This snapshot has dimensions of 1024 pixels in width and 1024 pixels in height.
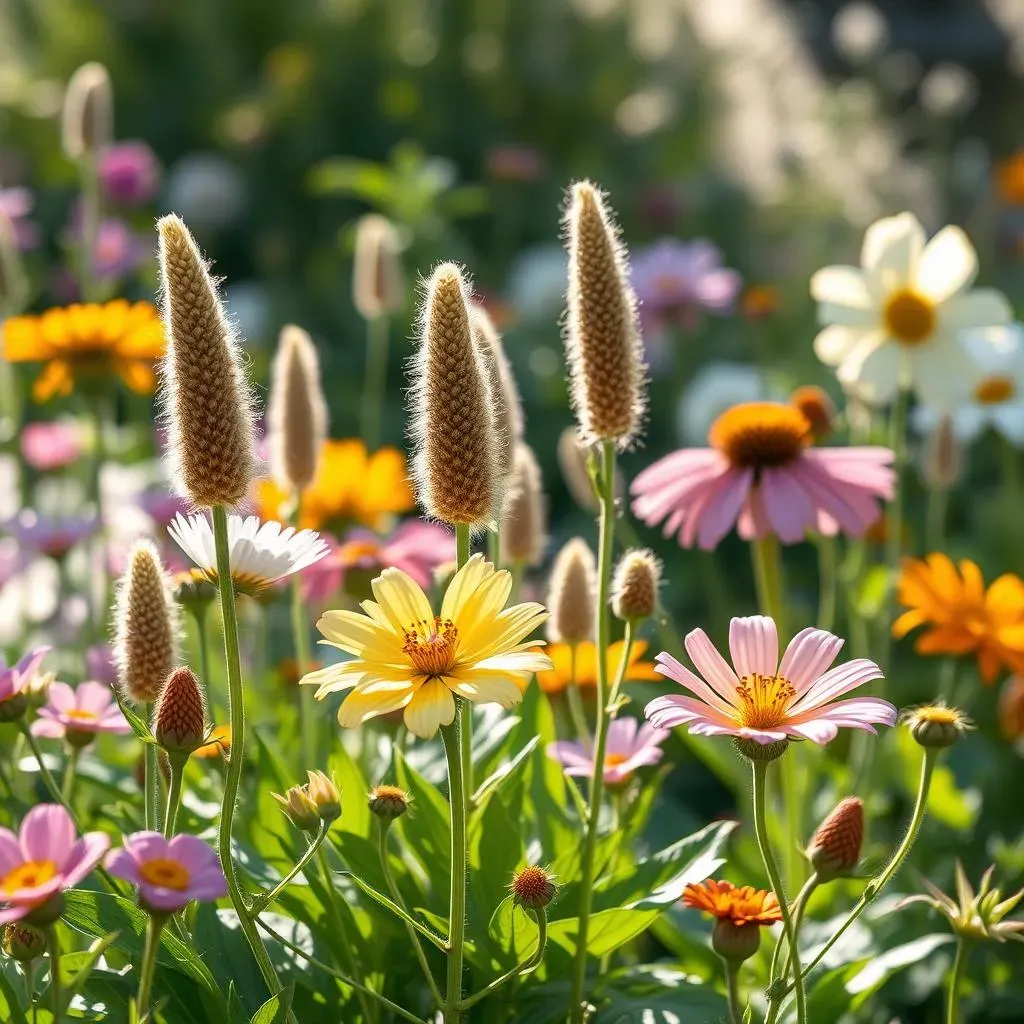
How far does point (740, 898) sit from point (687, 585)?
2.42 m

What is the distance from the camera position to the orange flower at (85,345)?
2.35m

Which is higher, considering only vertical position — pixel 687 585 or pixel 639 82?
pixel 639 82

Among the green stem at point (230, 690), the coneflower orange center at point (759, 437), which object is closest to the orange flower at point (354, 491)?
the coneflower orange center at point (759, 437)

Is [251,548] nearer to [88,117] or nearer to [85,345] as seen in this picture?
[85,345]

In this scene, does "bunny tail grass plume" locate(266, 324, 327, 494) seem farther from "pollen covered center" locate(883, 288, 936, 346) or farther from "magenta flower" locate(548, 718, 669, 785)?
"pollen covered center" locate(883, 288, 936, 346)

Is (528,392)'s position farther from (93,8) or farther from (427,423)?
(427,423)

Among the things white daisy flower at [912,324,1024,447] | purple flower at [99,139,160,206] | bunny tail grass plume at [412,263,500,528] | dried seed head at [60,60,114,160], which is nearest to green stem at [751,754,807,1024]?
bunny tail grass plume at [412,263,500,528]

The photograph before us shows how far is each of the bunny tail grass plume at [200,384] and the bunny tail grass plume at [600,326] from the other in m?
0.32

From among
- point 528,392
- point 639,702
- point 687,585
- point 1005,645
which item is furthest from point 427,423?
point 528,392

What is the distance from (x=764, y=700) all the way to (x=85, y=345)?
4.72 ft

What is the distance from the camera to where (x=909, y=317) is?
7.63 feet

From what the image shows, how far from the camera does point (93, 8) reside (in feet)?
19.3

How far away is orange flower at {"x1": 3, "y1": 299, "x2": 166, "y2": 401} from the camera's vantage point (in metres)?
2.35

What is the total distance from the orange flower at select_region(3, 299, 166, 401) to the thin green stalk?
3.69 ft
